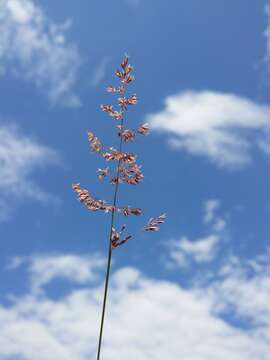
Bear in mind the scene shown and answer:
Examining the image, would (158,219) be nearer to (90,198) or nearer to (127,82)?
(90,198)

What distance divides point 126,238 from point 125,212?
0.58 meters

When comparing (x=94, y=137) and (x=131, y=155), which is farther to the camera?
(x=94, y=137)

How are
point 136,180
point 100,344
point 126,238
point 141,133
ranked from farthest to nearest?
1. point 141,133
2. point 136,180
3. point 126,238
4. point 100,344

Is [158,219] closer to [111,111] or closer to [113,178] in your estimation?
[113,178]

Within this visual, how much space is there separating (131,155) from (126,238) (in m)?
1.26

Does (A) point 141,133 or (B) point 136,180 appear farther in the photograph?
(A) point 141,133

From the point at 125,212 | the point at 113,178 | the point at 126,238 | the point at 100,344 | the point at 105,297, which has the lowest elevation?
the point at 100,344

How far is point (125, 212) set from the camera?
714 cm

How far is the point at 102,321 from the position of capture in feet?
18.5

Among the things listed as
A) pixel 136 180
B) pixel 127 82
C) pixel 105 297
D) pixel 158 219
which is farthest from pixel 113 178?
pixel 105 297

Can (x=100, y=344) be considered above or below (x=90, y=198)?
below

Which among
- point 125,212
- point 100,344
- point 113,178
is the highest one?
point 113,178

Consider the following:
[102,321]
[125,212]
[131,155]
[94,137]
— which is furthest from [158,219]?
[102,321]

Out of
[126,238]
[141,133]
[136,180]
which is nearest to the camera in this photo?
[126,238]
